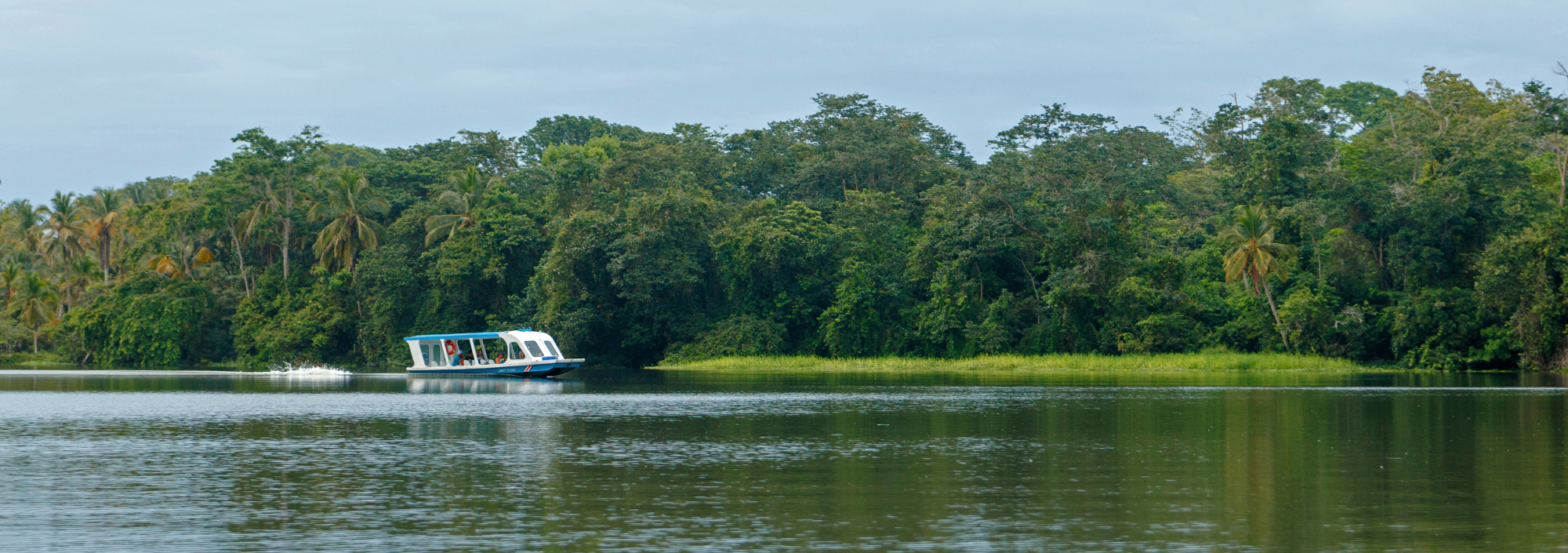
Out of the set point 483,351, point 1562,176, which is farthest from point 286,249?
point 1562,176

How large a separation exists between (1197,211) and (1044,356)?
17.5 metres

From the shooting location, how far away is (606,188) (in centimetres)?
8925

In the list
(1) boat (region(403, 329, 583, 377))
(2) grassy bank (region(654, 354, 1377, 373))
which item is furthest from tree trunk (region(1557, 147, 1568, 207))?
(1) boat (region(403, 329, 583, 377))

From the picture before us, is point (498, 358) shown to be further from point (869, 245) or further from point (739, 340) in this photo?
point (869, 245)

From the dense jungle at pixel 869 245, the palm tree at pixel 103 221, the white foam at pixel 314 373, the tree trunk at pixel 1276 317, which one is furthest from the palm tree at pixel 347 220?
the tree trunk at pixel 1276 317

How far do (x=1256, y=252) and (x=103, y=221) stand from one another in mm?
85185

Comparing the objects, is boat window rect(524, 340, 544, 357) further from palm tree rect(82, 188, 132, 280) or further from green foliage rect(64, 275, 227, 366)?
palm tree rect(82, 188, 132, 280)

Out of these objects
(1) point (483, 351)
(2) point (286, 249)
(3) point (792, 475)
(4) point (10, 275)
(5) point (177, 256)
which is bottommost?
(3) point (792, 475)

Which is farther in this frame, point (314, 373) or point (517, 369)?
point (314, 373)

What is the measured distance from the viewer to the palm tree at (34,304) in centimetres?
10269

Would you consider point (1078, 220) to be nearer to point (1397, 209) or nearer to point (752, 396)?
point (1397, 209)

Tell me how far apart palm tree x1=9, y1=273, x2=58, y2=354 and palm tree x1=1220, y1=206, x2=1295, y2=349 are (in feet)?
286

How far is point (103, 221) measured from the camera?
104 metres

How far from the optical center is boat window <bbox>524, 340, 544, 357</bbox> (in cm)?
6378
